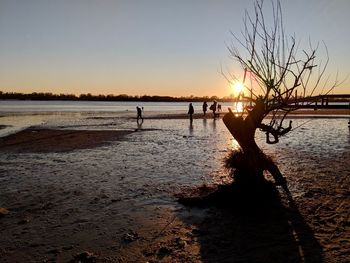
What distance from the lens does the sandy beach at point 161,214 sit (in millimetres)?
5535

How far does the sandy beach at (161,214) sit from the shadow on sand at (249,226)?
0.02m

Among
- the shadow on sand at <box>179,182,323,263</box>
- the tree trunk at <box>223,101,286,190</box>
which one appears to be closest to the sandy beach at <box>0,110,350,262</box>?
the shadow on sand at <box>179,182,323,263</box>

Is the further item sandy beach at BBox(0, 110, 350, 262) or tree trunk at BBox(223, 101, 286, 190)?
tree trunk at BBox(223, 101, 286, 190)

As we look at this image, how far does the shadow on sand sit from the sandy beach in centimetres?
2

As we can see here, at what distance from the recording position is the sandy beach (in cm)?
554

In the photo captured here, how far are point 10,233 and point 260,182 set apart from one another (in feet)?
17.8

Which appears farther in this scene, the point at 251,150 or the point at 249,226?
the point at 251,150

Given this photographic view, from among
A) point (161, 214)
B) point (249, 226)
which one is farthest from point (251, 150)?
point (161, 214)

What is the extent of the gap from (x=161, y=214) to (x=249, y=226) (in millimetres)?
1827

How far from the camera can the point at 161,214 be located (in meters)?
7.39

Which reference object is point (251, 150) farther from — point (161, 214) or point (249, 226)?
point (161, 214)

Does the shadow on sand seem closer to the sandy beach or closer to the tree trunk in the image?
the sandy beach

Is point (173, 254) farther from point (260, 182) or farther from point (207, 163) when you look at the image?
point (207, 163)

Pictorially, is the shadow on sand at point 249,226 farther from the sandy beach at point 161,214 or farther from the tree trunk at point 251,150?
the tree trunk at point 251,150
